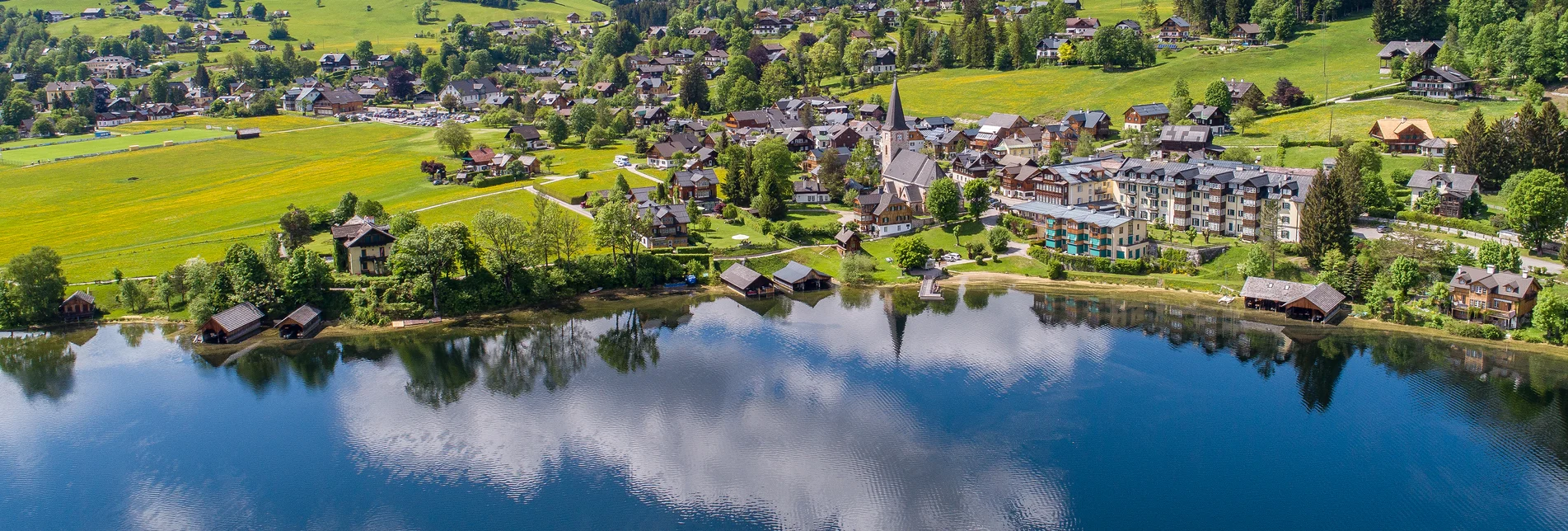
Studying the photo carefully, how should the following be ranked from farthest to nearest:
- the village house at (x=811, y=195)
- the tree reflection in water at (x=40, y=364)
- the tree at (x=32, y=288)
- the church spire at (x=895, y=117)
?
1. the church spire at (x=895, y=117)
2. the village house at (x=811, y=195)
3. the tree at (x=32, y=288)
4. the tree reflection in water at (x=40, y=364)

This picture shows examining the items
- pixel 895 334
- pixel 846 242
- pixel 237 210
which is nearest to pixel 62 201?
pixel 237 210

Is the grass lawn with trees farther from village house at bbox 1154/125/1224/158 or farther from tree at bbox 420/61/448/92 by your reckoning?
village house at bbox 1154/125/1224/158

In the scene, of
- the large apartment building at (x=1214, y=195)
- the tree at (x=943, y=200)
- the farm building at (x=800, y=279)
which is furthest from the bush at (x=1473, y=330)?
the farm building at (x=800, y=279)

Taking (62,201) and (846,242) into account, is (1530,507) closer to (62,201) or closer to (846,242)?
(846,242)

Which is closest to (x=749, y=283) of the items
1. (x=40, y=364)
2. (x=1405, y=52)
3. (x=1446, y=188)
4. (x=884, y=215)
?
(x=884, y=215)

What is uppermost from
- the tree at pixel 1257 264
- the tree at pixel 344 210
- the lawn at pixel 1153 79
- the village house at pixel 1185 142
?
the lawn at pixel 1153 79

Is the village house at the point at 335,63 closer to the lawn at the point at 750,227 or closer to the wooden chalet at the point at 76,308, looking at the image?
the wooden chalet at the point at 76,308
